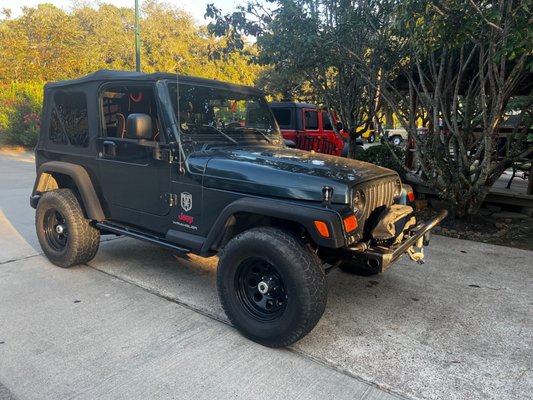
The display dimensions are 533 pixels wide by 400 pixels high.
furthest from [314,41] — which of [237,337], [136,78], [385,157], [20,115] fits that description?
[20,115]

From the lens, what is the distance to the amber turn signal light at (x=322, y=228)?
8.41ft

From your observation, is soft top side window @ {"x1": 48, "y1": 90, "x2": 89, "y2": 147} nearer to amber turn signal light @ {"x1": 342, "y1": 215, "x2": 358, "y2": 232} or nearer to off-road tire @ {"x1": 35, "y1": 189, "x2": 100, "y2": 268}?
off-road tire @ {"x1": 35, "y1": 189, "x2": 100, "y2": 268}

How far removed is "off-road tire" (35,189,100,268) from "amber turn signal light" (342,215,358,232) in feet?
9.06

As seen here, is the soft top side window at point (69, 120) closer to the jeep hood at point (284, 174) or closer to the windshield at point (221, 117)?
the windshield at point (221, 117)

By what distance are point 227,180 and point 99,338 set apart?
4.82ft

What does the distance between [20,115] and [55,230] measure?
607 inches

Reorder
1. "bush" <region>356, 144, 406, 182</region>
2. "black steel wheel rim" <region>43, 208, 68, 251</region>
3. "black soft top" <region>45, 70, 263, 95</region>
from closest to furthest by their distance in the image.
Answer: "black soft top" <region>45, 70, 263, 95</region> → "black steel wheel rim" <region>43, 208, 68, 251</region> → "bush" <region>356, 144, 406, 182</region>

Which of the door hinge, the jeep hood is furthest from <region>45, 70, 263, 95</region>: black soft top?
the door hinge

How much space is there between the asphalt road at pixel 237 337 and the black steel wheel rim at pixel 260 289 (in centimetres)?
25

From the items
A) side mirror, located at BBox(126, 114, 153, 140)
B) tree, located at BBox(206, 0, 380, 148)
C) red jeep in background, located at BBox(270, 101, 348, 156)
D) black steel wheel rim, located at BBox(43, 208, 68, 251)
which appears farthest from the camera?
red jeep in background, located at BBox(270, 101, 348, 156)

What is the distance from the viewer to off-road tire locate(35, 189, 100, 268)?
4.03 metres

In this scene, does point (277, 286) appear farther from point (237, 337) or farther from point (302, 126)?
point (302, 126)

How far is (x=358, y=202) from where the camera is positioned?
111 inches

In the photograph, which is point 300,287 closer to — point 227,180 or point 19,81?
point 227,180
